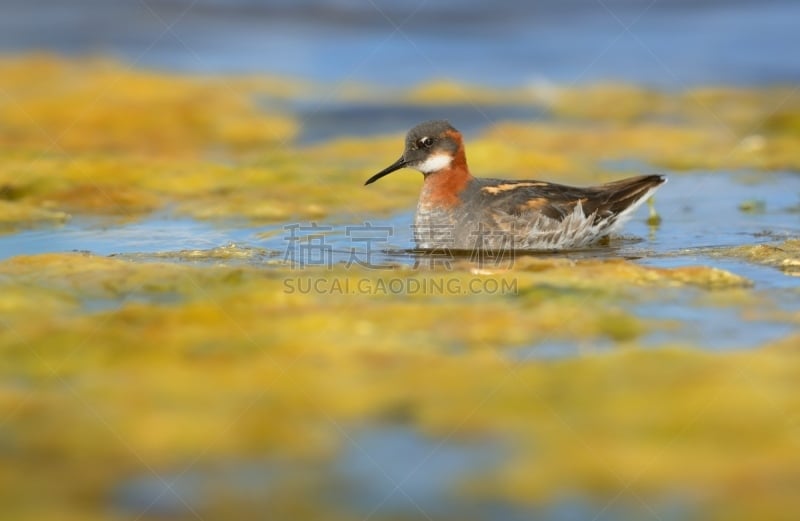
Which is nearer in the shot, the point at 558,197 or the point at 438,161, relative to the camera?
the point at 558,197

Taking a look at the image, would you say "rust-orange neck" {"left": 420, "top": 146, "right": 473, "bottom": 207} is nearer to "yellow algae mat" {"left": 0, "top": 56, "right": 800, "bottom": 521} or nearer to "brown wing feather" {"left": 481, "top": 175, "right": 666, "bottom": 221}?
"brown wing feather" {"left": 481, "top": 175, "right": 666, "bottom": 221}

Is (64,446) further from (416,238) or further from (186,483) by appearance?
(416,238)

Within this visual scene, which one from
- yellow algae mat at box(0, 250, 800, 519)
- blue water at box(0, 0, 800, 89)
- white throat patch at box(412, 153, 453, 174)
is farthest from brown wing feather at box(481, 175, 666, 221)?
blue water at box(0, 0, 800, 89)

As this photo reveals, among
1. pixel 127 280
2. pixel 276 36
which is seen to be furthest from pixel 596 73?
pixel 127 280

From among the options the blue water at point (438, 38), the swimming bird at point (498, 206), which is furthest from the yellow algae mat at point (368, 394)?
the blue water at point (438, 38)

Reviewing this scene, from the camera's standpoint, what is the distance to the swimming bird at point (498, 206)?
26.5 ft

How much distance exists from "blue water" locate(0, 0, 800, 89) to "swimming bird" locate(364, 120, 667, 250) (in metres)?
6.88

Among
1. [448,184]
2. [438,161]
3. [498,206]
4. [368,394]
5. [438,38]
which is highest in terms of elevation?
[438,38]

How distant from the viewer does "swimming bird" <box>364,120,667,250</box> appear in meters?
8.09

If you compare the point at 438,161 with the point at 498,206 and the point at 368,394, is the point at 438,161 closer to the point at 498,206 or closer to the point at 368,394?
the point at 498,206

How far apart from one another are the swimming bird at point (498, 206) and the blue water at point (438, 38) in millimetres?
6881

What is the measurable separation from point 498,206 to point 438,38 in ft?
34.7

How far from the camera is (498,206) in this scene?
8.14m

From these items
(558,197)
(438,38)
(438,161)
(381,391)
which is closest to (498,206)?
(558,197)
